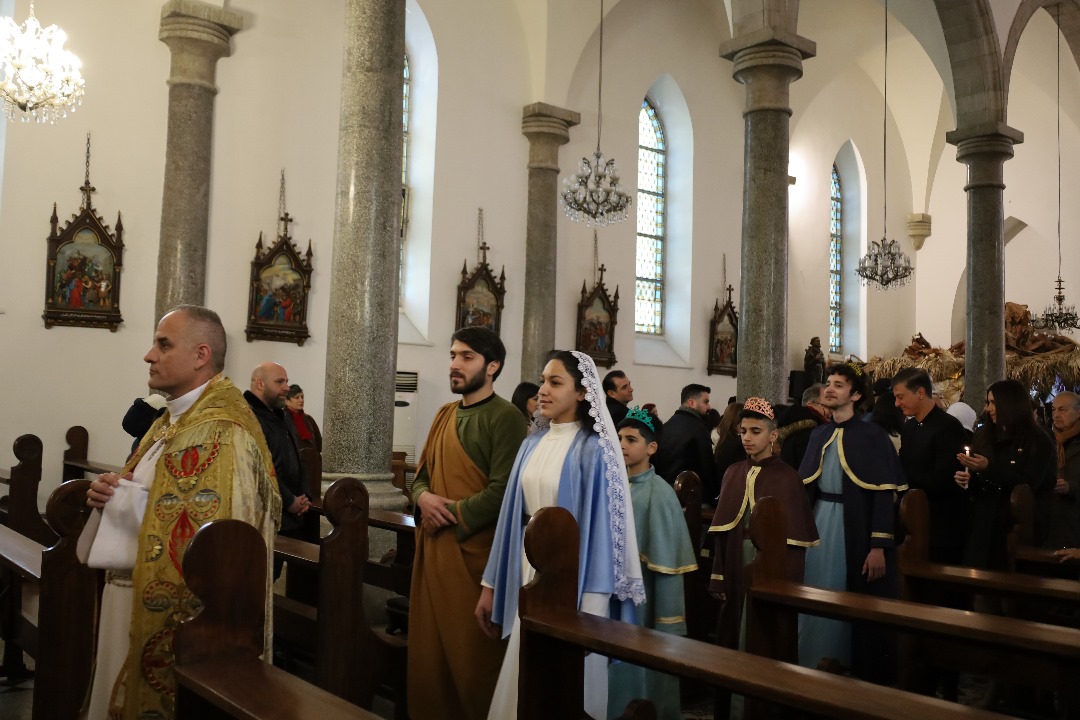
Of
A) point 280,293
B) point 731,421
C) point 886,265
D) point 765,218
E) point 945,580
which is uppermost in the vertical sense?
point 886,265

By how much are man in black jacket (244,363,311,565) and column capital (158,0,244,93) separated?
17.7 feet

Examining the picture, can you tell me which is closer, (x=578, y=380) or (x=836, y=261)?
(x=578, y=380)

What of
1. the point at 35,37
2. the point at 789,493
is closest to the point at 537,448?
the point at 789,493

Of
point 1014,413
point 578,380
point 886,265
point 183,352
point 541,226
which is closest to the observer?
point 183,352

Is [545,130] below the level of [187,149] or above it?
above

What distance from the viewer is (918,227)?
65.8ft

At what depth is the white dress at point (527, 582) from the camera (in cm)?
325

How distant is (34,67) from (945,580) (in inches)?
304

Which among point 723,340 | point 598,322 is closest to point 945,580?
point 598,322

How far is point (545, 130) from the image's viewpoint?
13.0m

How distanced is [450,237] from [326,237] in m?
1.90

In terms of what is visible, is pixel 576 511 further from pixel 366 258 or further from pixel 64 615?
pixel 366 258

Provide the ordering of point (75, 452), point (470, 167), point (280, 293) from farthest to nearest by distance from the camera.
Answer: point (470, 167) → point (280, 293) → point (75, 452)

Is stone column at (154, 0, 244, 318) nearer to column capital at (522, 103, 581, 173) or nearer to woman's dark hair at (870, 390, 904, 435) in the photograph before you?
column capital at (522, 103, 581, 173)
